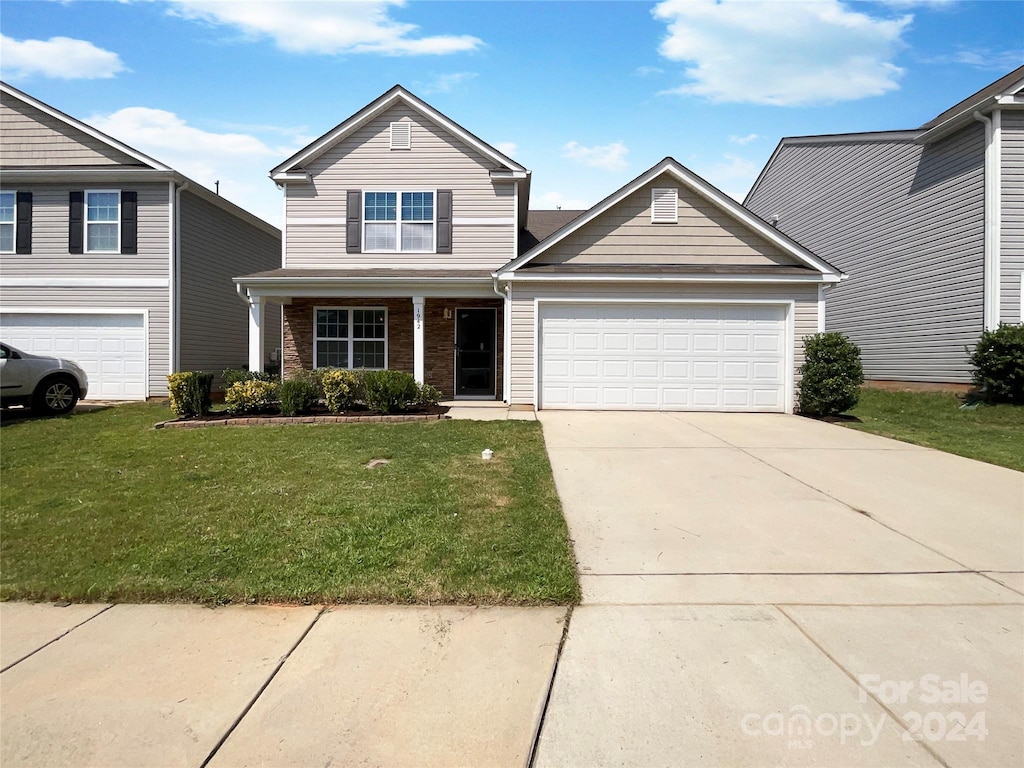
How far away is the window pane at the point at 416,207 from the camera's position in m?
14.0

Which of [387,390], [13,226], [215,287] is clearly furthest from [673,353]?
[13,226]

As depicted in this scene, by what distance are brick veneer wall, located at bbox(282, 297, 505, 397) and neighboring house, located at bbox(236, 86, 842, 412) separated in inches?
12.8

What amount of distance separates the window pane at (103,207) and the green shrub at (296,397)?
7983 millimetres

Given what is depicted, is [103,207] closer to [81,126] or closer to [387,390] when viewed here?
[81,126]

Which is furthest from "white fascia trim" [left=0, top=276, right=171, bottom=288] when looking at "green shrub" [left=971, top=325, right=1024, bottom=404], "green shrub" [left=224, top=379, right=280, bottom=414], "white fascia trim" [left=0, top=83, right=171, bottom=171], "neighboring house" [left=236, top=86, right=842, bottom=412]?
"green shrub" [left=971, top=325, right=1024, bottom=404]

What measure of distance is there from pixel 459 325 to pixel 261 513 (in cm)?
989

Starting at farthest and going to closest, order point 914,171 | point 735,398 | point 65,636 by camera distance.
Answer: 1. point 914,171
2. point 735,398
3. point 65,636

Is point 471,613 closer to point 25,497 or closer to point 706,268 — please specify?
Result: point 25,497

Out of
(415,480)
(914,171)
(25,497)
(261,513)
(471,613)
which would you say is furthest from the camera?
(914,171)

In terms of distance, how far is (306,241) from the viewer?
46.2 feet

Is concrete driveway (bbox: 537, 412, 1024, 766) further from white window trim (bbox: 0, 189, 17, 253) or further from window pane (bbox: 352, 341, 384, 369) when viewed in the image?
white window trim (bbox: 0, 189, 17, 253)

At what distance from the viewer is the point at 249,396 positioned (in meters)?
10.5

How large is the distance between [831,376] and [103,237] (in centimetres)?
1707

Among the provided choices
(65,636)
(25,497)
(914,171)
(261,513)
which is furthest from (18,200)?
(914,171)
